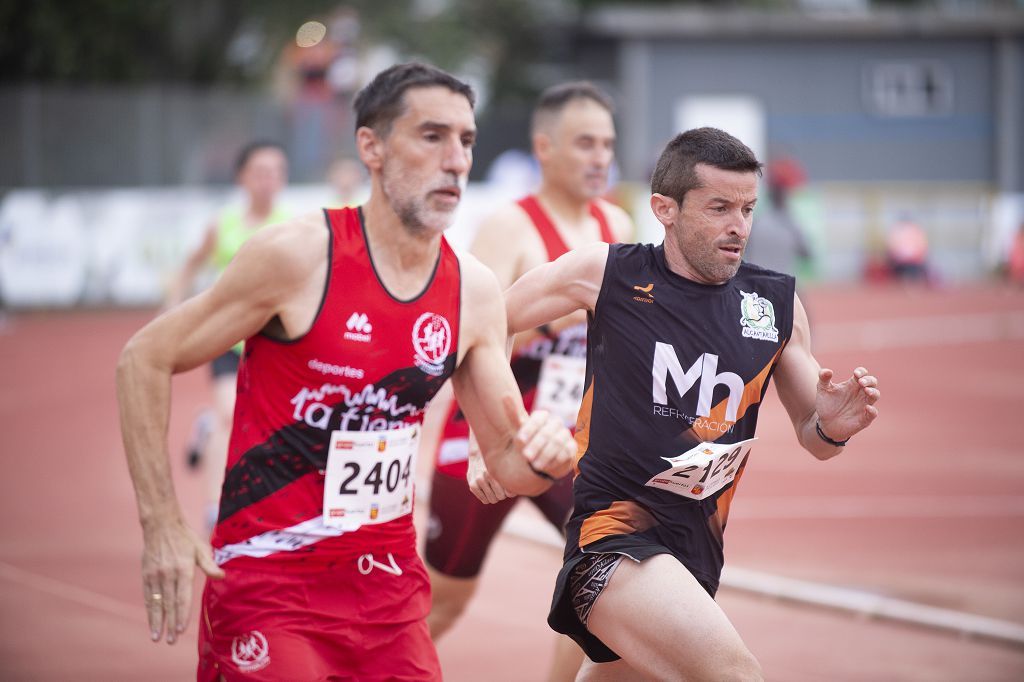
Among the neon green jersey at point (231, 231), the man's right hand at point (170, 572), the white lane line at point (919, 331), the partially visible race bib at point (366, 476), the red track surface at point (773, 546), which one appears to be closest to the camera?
the man's right hand at point (170, 572)

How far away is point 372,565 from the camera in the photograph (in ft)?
12.2

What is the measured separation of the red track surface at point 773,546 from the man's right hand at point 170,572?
3.09 meters

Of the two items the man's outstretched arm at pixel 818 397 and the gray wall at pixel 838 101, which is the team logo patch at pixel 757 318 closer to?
the man's outstretched arm at pixel 818 397

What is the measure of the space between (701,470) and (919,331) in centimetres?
2018

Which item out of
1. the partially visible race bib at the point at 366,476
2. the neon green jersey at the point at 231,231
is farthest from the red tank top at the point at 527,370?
the neon green jersey at the point at 231,231

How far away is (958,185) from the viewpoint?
36.6 m

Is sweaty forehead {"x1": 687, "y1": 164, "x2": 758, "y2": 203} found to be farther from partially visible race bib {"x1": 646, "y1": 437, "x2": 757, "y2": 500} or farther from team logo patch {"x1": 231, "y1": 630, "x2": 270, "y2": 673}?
team logo patch {"x1": 231, "y1": 630, "x2": 270, "y2": 673}

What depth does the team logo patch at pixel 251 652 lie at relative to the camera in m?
3.51

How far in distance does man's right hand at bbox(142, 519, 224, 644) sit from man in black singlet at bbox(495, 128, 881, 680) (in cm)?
131

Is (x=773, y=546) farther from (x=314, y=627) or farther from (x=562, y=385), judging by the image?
(x=314, y=627)

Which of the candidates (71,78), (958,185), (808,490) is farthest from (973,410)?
(958,185)

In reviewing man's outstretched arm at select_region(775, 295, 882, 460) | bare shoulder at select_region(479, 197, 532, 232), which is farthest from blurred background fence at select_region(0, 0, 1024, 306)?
man's outstretched arm at select_region(775, 295, 882, 460)

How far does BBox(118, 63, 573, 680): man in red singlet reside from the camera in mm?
3492

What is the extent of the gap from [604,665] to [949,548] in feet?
16.2
